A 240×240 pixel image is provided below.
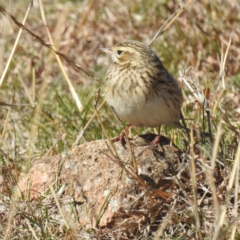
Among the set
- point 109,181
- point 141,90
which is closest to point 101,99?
point 141,90

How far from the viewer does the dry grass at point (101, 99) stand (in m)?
4.49

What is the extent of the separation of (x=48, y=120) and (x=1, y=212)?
6.50 feet

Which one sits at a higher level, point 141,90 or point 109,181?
point 141,90

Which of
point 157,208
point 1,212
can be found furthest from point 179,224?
point 1,212

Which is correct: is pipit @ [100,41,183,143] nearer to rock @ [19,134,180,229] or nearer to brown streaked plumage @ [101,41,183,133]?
brown streaked plumage @ [101,41,183,133]

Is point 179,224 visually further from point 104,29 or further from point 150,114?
point 104,29

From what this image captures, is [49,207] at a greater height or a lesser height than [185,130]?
lesser

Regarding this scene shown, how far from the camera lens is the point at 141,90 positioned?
5105 millimetres

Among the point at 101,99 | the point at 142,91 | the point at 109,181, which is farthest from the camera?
the point at 101,99

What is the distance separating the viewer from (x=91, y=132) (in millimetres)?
6191

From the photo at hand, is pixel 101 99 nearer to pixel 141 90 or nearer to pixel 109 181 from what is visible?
pixel 141 90

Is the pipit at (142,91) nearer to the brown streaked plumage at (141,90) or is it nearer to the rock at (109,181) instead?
the brown streaked plumage at (141,90)

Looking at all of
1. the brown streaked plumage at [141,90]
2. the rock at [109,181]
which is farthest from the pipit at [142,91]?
the rock at [109,181]

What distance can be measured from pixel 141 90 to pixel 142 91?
1 cm
